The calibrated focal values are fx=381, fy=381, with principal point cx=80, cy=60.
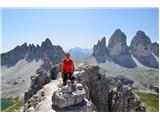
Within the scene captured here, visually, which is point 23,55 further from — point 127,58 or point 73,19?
point 73,19

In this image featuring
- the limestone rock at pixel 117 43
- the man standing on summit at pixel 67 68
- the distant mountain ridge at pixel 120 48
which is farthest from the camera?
the distant mountain ridge at pixel 120 48

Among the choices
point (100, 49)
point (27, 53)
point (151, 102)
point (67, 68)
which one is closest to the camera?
point (67, 68)

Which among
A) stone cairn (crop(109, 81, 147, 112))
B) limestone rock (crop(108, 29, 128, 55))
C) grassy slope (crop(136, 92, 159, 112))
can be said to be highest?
limestone rock (crop(108, 29, 128, 55))

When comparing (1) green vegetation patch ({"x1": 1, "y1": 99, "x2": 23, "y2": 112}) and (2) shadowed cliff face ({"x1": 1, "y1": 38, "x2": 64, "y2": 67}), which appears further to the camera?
(2) shadowed cliff face ({"x1": 1, "y1": 38, "x2": 64, "y2": 67})

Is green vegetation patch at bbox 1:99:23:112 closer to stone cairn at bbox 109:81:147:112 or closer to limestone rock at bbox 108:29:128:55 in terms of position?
stone cairn at bbox 109:81:147:112

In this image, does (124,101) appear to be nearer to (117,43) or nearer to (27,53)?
(27,53)

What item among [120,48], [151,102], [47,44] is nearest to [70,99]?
[151,102]

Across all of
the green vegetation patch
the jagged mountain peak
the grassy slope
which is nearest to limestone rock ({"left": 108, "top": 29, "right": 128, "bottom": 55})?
the jagged mountain peak

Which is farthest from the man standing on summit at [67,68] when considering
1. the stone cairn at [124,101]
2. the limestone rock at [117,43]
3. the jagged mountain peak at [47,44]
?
the limestone rock at [117,43]

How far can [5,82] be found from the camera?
140 metres

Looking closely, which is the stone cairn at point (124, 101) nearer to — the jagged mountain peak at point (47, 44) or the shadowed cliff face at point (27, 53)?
the jagged mountain peak at point (47, 44)

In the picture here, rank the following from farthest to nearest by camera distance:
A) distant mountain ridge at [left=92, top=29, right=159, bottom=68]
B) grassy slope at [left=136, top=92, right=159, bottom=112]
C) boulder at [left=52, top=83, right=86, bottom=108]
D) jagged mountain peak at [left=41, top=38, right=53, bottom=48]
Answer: distant mountain ridge at [left=92, top=29, right=159, bottom=68]
jagged mountain peak at [left=41, top=38, right=53, bottom=48]
grassy slope at [left=136, top=92, right=159, bottom=112]
boulder at [left=52, top=83, right=86, bottom=108]

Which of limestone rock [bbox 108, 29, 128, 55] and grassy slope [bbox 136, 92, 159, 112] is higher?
limestone rock [bbox 108, 29, 128, 55]
